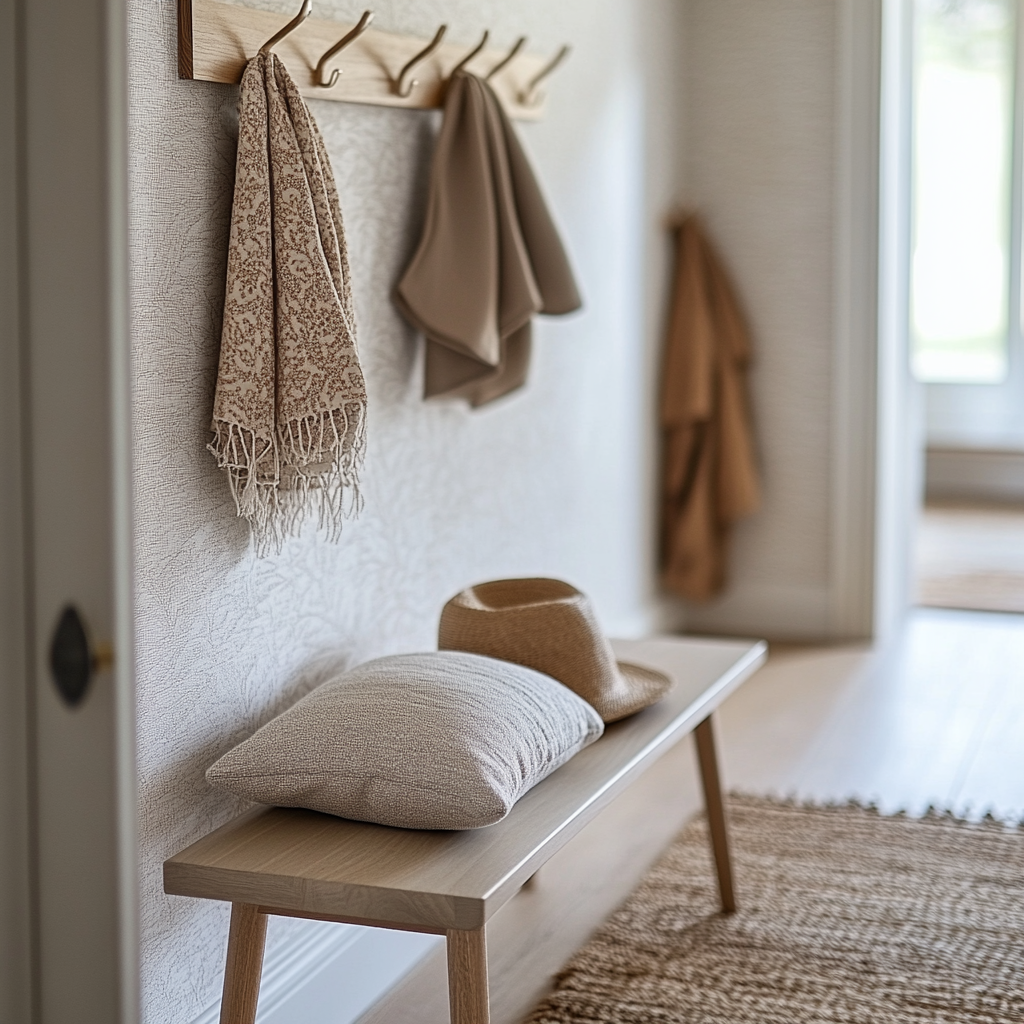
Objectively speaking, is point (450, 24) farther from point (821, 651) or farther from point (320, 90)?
point (821, 651)

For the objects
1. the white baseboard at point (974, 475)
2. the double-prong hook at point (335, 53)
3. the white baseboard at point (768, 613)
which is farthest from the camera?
the white baseboard at point (974, 475)

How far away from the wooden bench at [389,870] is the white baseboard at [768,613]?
2.33 meters

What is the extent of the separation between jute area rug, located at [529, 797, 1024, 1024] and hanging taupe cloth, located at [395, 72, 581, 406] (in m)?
0.92

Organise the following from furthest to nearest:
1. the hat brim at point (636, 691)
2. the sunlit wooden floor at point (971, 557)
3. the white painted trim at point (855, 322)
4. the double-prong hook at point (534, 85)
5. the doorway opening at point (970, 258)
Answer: the doorway opening at point (970, 258) → the sunlit wooden floor at point (971, 557) → the white painted trim at point (855, 322) → the double-prong hook at point (534, 85) → the hat brim at point (636, 691)

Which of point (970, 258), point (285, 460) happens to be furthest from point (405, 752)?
point (970, 258)

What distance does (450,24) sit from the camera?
2.23m

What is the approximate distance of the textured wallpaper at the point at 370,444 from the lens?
5.00ft

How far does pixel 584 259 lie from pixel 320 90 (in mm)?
1307

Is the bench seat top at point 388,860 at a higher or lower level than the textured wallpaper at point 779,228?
lower

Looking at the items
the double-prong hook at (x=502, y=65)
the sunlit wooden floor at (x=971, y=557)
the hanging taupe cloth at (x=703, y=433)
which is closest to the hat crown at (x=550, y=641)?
the double-prong hook at (x=502, y=65)

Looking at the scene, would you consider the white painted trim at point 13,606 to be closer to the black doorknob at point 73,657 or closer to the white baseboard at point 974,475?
A: the black doorknob at point 73,657

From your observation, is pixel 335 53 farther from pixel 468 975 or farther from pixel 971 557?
pixel 971 557

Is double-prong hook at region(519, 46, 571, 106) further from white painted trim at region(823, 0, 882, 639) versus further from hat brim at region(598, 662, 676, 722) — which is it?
white painted trim at region(823, 0, 882, 639)

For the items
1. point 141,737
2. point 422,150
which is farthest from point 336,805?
point 422,150
